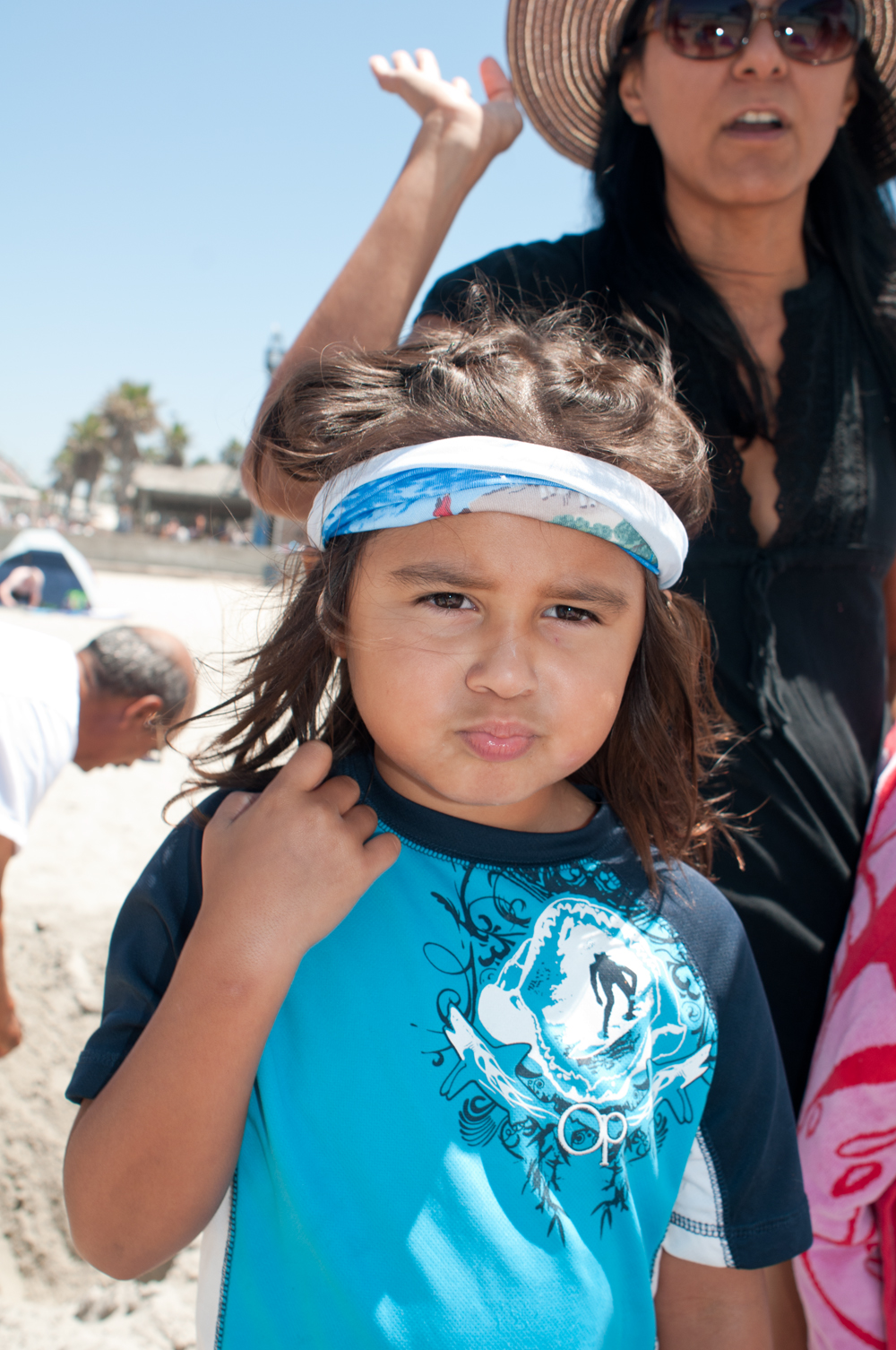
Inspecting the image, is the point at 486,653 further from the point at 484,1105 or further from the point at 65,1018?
the point at 65,1018

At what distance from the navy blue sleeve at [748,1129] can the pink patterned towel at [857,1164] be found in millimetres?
159

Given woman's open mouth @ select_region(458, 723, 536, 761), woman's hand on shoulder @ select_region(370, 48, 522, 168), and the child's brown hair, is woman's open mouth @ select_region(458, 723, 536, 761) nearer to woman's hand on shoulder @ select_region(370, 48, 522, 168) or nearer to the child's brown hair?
the child's brown hair

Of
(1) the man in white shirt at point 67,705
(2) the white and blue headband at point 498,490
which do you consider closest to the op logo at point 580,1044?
(2) the white and blue headband at point 498,490

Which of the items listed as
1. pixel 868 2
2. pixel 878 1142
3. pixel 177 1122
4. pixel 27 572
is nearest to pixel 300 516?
pixel 177 1122

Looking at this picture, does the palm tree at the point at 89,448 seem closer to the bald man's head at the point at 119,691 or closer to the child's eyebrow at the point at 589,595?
the bald man's head at the point at 119,691

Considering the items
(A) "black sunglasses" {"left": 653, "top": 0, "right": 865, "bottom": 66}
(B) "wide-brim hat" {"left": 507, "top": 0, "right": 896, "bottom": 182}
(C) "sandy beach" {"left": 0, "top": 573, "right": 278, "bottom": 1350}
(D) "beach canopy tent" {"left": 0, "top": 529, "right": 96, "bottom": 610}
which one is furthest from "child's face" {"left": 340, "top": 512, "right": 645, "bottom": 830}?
(D) "beach canopy tent" {"left": 0, "top": 529, "right": 96, "bottom": 610}

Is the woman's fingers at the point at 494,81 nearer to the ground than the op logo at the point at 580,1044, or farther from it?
farther from it

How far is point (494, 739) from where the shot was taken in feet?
3.65

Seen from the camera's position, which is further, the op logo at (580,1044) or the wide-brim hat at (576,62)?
the wide-brim hat at (576,62)

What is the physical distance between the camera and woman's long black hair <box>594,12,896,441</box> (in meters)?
1.62

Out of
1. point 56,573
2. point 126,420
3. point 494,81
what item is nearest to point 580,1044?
point 494,81

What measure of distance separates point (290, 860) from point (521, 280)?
112 centimetres

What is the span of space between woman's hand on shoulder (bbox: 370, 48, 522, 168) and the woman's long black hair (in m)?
0.22

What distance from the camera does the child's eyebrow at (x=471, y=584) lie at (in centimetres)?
112
